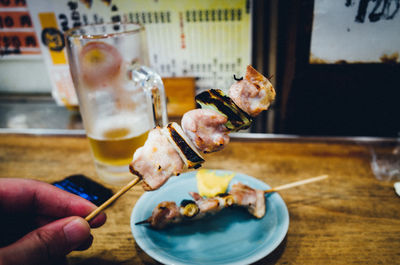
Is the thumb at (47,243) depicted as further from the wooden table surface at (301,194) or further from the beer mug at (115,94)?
the beer mug at (115,94)

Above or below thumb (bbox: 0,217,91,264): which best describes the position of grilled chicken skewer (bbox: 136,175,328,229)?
below

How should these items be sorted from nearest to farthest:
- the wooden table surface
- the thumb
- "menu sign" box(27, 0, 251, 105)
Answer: the thumb → the wooden table surface → "menu sign" box(27, 0, 251, 105)

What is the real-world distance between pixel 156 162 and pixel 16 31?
5.00 feet

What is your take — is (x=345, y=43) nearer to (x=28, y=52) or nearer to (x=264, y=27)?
(x=264, y=27)

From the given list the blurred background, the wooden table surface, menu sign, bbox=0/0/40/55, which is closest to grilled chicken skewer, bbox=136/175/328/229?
the wooden table surface

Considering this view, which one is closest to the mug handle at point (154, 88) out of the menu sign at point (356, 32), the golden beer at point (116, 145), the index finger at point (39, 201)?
the golden beer at point (116, 145)

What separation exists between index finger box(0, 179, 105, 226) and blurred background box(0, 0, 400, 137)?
866mm

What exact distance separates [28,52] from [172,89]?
3.14 feet

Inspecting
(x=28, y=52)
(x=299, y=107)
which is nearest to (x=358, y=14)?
(x=299, y=107)

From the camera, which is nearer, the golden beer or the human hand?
the human hand

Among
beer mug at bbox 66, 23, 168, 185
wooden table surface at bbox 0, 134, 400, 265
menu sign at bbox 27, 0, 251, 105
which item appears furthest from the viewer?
menu sign at bbox 27, 0, 251, 105

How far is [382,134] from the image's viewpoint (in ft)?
5.30

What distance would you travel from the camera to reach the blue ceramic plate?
92 cm

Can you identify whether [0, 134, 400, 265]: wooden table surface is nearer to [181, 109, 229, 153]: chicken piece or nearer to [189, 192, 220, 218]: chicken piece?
[189, 192, 220, 218]: chicken piece
